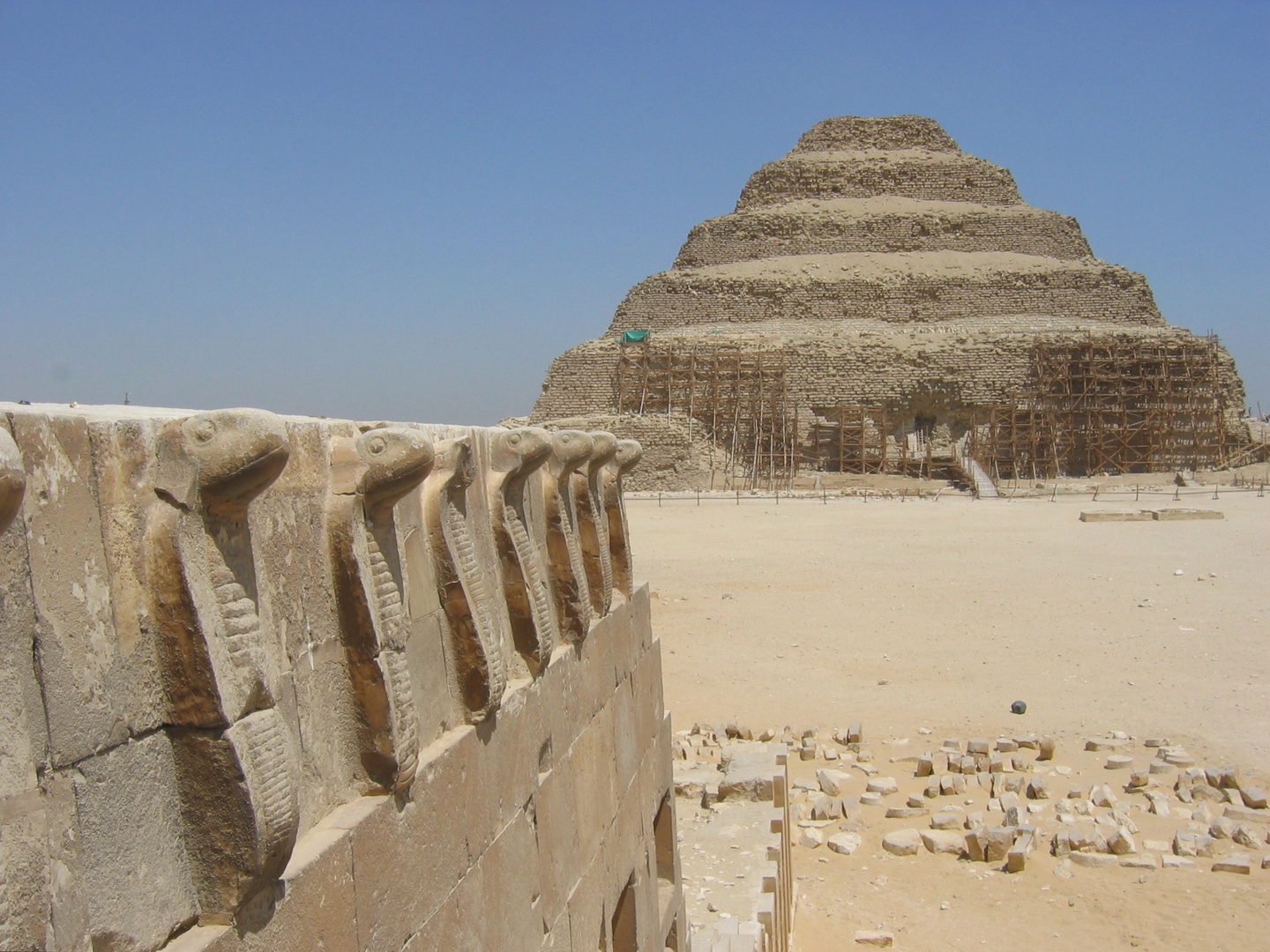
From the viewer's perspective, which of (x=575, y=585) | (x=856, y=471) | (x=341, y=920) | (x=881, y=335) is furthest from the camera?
(x=881, y=335)

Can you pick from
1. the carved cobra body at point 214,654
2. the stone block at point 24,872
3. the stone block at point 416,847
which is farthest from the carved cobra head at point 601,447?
the stone block at point 24,872

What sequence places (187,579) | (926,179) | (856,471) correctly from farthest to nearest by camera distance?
(926,179)
(856,471)
(187,579)

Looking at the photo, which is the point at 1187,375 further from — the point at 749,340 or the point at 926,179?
the point at 926,179

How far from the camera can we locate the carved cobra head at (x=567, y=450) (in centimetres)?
423

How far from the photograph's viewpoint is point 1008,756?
33.2 feet

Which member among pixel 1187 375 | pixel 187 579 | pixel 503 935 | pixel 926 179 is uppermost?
pixel 926 179

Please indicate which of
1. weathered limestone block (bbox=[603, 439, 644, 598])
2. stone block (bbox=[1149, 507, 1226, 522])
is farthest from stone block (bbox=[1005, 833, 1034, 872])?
stone block (bbox=[1149, 507, 1226, 522])

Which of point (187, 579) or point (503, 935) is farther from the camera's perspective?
point (503, 935)

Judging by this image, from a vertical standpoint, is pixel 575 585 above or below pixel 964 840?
above

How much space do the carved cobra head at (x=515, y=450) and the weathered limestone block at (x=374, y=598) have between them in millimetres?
968

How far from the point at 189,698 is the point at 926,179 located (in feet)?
208

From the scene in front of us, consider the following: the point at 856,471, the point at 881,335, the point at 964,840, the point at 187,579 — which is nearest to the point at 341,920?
the point at 187,579

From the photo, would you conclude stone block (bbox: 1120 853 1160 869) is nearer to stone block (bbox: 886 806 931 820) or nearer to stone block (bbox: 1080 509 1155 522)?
stone block (bbox: 886 806 931 820)

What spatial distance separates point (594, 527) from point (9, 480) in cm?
324
